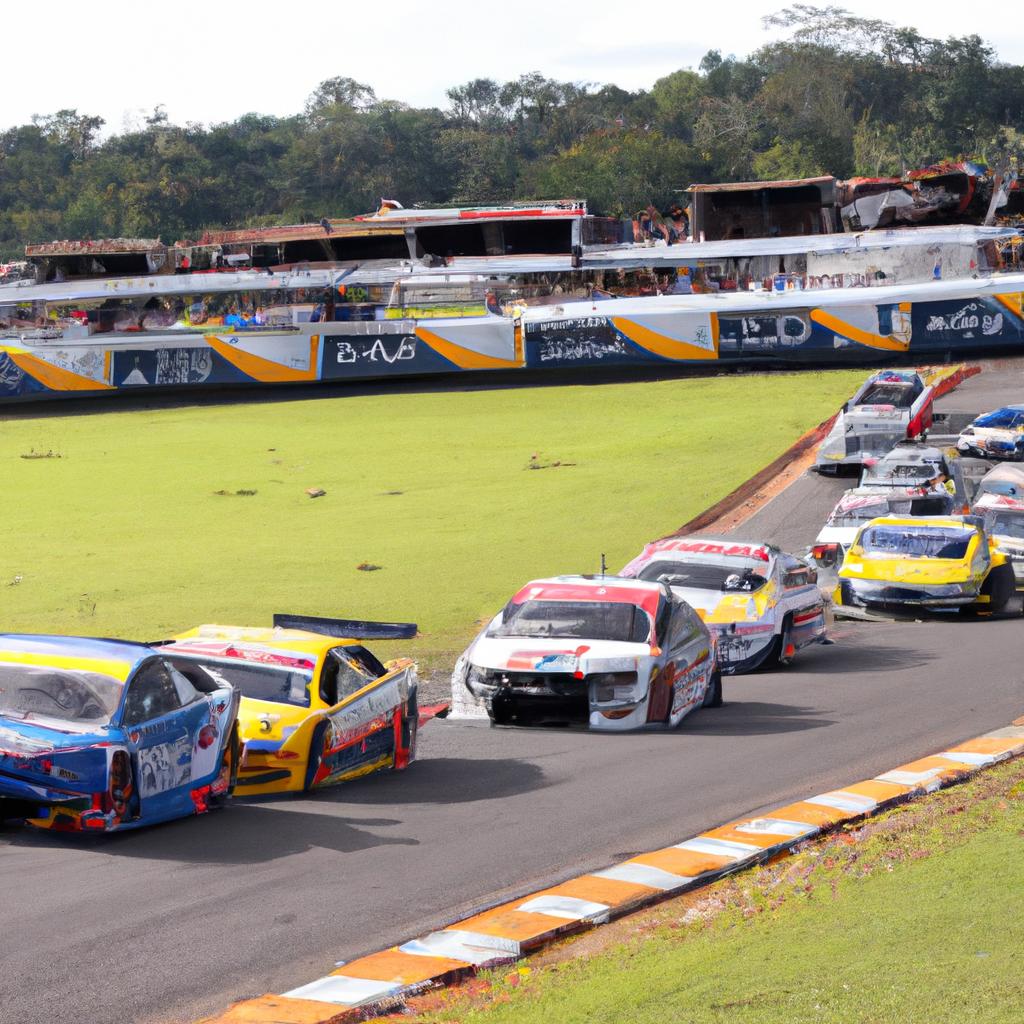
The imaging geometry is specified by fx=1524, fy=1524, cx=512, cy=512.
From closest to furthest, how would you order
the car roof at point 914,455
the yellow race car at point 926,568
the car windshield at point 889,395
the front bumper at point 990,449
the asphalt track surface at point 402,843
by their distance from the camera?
the asphalt track surface at point 402,843
the yellow race car at point 926,568
the car roof at point 914,455
the front bumper at point 990,449
the car windshield at point 889,395

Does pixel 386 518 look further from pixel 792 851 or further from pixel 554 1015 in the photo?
pixel 554 1015

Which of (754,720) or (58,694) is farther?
Answer: (754,720)

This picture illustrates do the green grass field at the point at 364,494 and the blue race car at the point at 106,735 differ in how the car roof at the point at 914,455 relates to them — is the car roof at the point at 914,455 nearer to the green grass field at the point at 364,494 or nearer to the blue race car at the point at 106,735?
the green grass field at the point at 364,494

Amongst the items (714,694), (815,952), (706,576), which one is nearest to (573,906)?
(815,952)

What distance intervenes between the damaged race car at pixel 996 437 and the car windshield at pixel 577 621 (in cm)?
2308

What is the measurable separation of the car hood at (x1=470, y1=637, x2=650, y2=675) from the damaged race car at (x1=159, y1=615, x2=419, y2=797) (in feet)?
4.39

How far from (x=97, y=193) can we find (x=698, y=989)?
446ft

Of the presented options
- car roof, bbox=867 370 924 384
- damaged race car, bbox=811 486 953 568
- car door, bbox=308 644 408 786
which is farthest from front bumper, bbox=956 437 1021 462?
car door, bbox=308 644 408 786

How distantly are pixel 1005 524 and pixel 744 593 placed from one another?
835 cm

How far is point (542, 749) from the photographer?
1256 centimetres

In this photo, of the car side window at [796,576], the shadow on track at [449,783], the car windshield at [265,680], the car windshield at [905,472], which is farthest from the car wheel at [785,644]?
the car windshield at [905,472]

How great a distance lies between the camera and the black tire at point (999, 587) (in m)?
21.5

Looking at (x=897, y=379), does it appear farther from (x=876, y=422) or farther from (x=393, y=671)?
(x=393, y=671)

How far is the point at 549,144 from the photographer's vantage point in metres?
169
